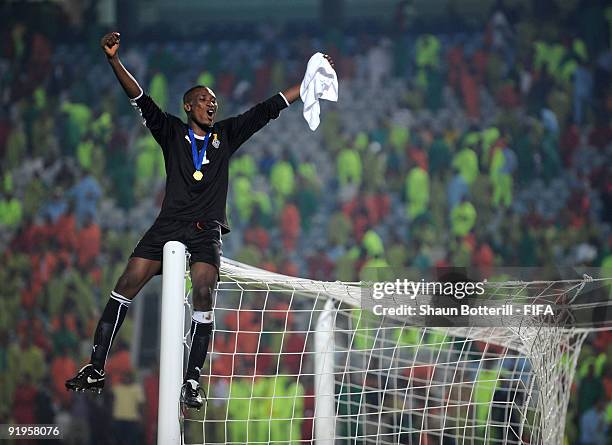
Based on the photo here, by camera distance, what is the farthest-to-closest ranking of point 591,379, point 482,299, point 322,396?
point 591,379, point 482,299, point 322,396

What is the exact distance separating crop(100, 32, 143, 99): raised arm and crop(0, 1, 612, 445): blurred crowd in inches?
118

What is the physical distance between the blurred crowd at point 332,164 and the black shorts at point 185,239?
2.88m

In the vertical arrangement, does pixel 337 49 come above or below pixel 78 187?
above

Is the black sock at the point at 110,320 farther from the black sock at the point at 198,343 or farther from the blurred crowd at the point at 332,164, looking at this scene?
the blurred crowd at the point at 332,164

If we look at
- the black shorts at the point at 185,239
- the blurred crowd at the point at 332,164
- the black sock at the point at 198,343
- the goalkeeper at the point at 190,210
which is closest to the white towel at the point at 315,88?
the goalkeeper at the point at 190,210

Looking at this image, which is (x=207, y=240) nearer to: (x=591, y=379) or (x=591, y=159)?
(x=591, y=379)

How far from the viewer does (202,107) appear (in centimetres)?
231

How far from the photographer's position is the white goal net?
269cm

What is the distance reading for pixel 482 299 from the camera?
2930 mm

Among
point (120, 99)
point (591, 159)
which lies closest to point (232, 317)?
point (120, 99)

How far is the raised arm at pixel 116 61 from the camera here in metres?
2.11

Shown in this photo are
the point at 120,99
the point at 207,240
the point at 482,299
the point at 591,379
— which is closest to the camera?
the point at 207,240

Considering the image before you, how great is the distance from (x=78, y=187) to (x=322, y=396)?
3.30m

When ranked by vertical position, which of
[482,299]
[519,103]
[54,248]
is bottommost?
[482,299]
